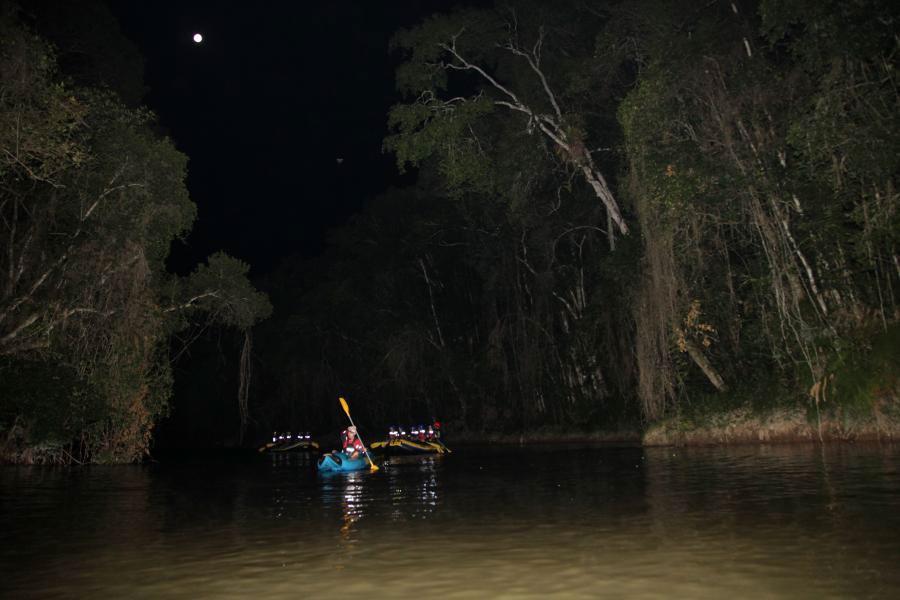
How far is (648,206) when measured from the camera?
23.3 m

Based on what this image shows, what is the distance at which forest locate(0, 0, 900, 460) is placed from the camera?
694 inches

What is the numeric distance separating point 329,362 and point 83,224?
33140mm

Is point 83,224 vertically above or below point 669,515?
above

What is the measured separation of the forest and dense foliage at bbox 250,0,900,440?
0.30 ft

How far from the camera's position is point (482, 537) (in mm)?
8422

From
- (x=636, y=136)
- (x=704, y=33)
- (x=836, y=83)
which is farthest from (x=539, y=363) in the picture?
(x=836, y=83)

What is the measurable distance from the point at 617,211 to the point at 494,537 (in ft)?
68.5

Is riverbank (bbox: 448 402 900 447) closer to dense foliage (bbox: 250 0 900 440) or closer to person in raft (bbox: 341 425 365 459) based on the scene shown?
dense foliage (bbox: 250 0 900 440)

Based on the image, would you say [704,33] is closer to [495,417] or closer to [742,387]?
[742,387]

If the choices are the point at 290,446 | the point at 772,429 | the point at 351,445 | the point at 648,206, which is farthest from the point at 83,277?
the point at 772,429

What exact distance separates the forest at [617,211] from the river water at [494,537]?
235 inches

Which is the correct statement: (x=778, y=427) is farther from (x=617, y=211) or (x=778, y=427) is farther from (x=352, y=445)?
(x=352, y=445)

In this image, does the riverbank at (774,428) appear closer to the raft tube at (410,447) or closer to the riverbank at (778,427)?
the riverbank at (778,427)

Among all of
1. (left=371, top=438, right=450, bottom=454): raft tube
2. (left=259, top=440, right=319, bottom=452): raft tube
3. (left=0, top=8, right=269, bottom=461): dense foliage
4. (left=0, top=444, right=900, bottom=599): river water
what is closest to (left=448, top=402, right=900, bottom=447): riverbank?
(left=0, top=444, right=900, bottom=599): river water
